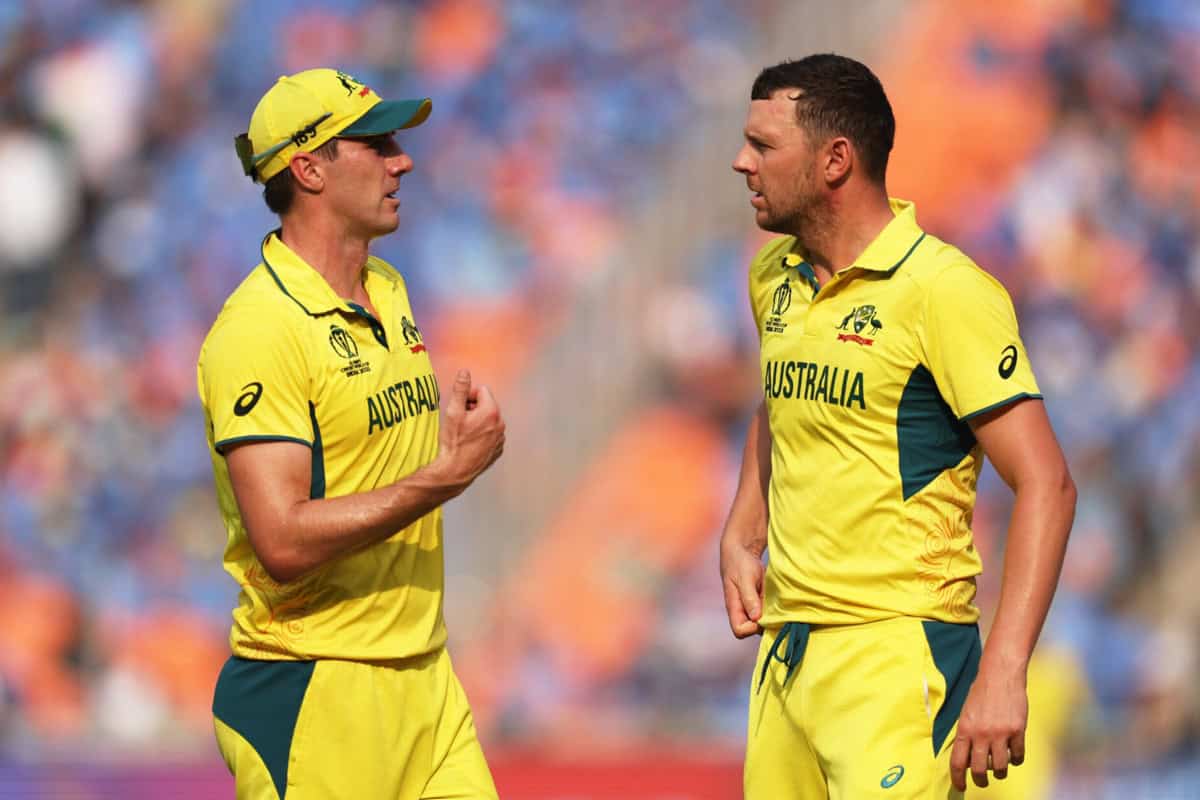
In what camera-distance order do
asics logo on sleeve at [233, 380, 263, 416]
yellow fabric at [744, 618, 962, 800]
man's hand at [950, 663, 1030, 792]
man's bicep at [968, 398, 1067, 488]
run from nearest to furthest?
man's hand at [950, 663, 1030, 792] < man's bicep at [968, 398, 1067, 488] < yellow fabric at [744, 618, 962, 800] < asics logo on sleeve at [233, 380, 263, 416]

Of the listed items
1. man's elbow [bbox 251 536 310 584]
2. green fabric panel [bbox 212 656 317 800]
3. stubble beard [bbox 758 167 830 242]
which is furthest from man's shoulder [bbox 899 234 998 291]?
green fabric panel [bbox 212 656 317 800]

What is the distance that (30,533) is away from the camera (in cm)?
882

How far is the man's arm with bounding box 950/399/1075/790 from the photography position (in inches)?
122

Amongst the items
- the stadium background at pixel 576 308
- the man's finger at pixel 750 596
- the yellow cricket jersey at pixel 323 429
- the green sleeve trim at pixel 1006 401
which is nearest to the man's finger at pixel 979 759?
the green sleeve trim at pixel 1006 401

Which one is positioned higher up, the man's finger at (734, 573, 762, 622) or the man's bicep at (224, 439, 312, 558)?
the man's bicep at (224, 439, 312, 558)

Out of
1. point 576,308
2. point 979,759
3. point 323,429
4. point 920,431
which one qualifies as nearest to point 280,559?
point 323,429

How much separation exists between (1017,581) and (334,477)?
139 cm

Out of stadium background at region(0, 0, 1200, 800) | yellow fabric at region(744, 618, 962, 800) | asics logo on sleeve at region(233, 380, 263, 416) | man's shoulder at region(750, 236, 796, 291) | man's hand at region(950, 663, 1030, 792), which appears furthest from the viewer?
stadium background at region(0, 0, 1200, 800)

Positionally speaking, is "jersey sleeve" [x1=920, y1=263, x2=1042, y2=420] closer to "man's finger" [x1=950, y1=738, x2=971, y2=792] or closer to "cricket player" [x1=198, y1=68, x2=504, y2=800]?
"man's finger" [x1=950, y1=738, x2=971, y2=792]

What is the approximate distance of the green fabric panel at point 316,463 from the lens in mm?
3523

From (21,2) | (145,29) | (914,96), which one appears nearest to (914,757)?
(914,96)

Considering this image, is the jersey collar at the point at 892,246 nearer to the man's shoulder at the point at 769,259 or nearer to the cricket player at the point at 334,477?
the man's shoulder at the point at 769,259

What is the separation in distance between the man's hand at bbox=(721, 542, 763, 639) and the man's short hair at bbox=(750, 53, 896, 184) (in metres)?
0.89

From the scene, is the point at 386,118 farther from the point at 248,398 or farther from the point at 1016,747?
the point at 1016,747
